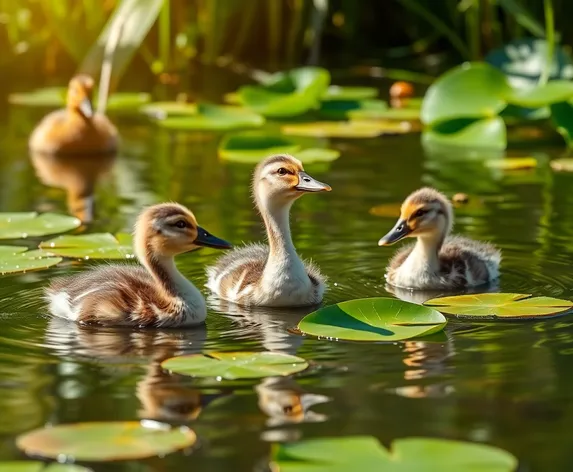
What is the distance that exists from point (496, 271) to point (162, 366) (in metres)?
2.32

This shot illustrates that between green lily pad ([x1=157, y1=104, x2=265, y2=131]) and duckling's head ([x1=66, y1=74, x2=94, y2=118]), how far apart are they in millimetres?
822

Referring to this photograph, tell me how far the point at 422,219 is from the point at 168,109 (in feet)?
19.5

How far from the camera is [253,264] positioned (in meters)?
7.21

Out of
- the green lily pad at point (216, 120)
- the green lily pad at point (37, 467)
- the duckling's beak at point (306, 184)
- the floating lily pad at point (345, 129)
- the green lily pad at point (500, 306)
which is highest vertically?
the green lily pad at point (216, 120)

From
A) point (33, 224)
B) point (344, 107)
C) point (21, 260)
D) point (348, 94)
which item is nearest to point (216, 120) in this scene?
point (344, 107)

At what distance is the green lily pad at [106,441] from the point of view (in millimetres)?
4629

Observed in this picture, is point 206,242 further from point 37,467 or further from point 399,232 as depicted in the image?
point 37,467

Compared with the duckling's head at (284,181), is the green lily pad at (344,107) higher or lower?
higher

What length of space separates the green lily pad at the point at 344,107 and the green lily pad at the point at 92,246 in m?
4.68

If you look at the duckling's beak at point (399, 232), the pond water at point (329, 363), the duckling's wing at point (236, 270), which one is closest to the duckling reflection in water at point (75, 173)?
the pond water at point (329, 363)

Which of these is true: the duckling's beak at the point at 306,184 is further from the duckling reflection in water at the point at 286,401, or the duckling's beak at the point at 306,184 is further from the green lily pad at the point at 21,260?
the duckling reflection in water at the point at 286,401

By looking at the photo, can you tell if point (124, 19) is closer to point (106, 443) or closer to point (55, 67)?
point (55, 67)

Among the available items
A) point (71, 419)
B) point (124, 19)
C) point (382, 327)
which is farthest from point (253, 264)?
point (124, 19)

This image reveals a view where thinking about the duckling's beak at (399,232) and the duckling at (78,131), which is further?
the duckling at (78,131)
